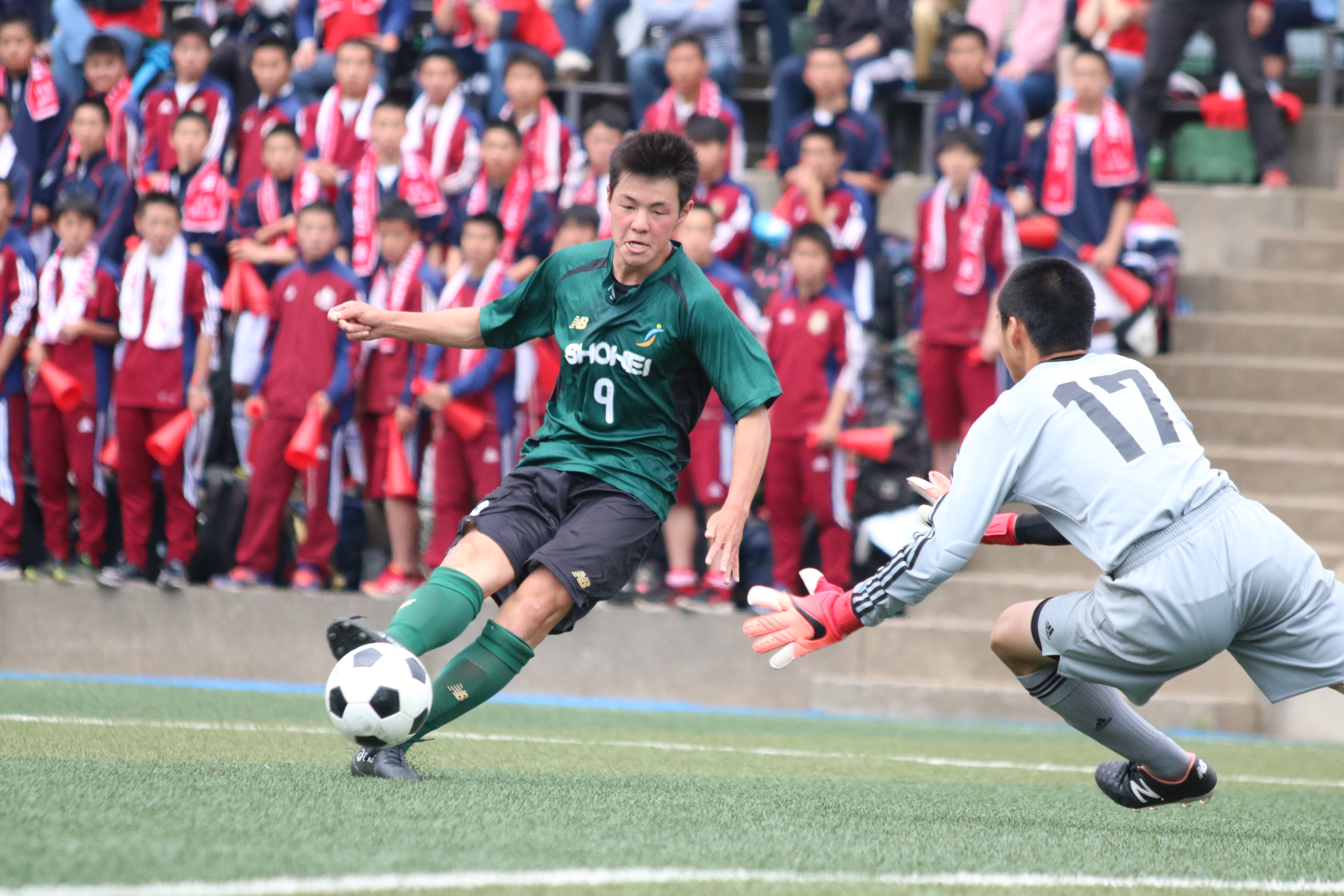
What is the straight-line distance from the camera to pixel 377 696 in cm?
384

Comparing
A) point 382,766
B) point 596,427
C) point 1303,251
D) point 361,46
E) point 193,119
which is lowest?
point 382,766

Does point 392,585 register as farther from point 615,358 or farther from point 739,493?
point 739,493

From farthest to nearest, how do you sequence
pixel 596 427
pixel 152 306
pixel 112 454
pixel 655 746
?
1. pixel 112 454
2. pixel 152 306
3. pixel 655 746
4. pixel 596 427

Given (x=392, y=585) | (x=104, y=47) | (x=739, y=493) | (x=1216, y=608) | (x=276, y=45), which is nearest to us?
(x=1216, y=608)

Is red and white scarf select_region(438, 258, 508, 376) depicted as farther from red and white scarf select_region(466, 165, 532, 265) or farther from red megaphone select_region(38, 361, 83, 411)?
red megaphone select_region(38, 361, 83, 411)

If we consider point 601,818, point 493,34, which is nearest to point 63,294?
point 493,34

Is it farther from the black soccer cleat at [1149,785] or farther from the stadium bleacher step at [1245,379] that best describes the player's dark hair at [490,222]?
the black soccer cleat at [1149,785]

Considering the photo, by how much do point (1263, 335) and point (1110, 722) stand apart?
6852 mm

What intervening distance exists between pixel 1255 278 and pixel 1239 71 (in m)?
1.47

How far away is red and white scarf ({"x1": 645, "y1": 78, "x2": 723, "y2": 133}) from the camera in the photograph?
10.0 metres

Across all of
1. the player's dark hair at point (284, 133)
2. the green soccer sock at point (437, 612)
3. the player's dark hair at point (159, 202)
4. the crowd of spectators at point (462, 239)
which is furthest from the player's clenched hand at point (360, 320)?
the player's dark hair at point (284, 133)

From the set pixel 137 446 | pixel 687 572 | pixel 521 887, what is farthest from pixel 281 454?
pixel 521 887

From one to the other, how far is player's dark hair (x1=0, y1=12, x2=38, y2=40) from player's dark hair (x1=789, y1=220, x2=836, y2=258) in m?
6.30

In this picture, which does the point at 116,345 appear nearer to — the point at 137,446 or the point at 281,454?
the point at 137,446
